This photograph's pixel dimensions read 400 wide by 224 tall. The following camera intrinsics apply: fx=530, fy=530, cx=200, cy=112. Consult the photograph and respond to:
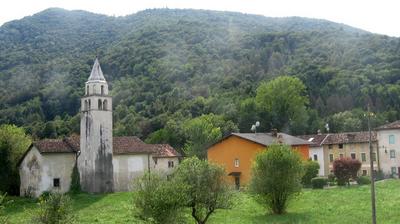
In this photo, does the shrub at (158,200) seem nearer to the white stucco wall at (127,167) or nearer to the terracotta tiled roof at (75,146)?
the terracotta tiled roof at (75,146)

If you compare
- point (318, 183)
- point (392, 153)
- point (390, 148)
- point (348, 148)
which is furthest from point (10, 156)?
point (392, 153)

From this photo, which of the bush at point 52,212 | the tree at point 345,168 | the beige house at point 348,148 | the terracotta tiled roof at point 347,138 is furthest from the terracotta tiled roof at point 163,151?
the bush at point 52,212

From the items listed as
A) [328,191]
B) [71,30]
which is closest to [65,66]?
[71,30]

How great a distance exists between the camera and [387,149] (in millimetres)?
71500

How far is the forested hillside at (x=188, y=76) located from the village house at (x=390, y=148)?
31124 mm

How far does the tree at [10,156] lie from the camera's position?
60062 millimetres

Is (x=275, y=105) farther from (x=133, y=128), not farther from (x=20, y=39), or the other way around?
(x=20, y=39)

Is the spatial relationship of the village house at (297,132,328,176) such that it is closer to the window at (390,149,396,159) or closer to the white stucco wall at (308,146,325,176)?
the white stucco wall at (308,146,325,176)

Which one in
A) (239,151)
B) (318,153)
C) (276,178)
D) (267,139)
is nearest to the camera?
(276,178)

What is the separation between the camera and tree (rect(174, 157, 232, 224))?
3138 centimetres

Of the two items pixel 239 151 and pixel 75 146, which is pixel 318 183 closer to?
pixel 239 151

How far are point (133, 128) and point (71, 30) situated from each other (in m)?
94.6

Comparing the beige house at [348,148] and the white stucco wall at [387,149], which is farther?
the beige house at [348,148]

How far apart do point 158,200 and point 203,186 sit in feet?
20.1
